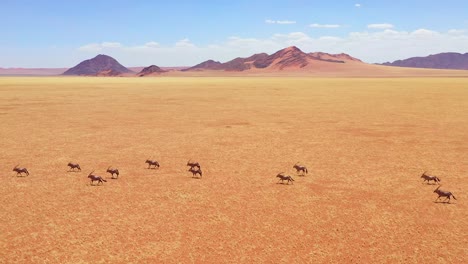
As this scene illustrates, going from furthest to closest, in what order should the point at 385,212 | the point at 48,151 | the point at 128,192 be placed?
1. the point at 48,151
2. the point at 128,192
3. the point at 385,212

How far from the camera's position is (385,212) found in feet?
35.6

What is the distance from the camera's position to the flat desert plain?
877 cm

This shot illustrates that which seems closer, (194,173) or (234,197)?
(234,197)

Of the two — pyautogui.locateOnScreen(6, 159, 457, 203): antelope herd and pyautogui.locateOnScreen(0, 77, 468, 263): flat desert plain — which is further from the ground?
pyautogui.locateOnScreen(6, 159, 457, 203): antelope herd

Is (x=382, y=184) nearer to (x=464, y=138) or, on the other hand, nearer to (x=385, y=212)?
(x=385, y=212)

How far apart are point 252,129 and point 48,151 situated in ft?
36.7

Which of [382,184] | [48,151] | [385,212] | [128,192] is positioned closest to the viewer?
[385,212]

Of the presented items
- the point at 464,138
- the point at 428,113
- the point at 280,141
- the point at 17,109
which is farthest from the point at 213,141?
the point at 17,109

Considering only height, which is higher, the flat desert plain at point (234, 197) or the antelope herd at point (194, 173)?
the antelope herd at point (194, 173)

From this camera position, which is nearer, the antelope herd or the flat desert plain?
the flat desert plain

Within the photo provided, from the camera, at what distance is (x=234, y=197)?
12055 millimetres

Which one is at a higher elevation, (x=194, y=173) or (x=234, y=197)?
(x=194, y=173)

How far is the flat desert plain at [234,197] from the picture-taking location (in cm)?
877

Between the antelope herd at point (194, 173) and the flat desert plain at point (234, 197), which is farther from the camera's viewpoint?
the antelope herd at point (194, 173)
